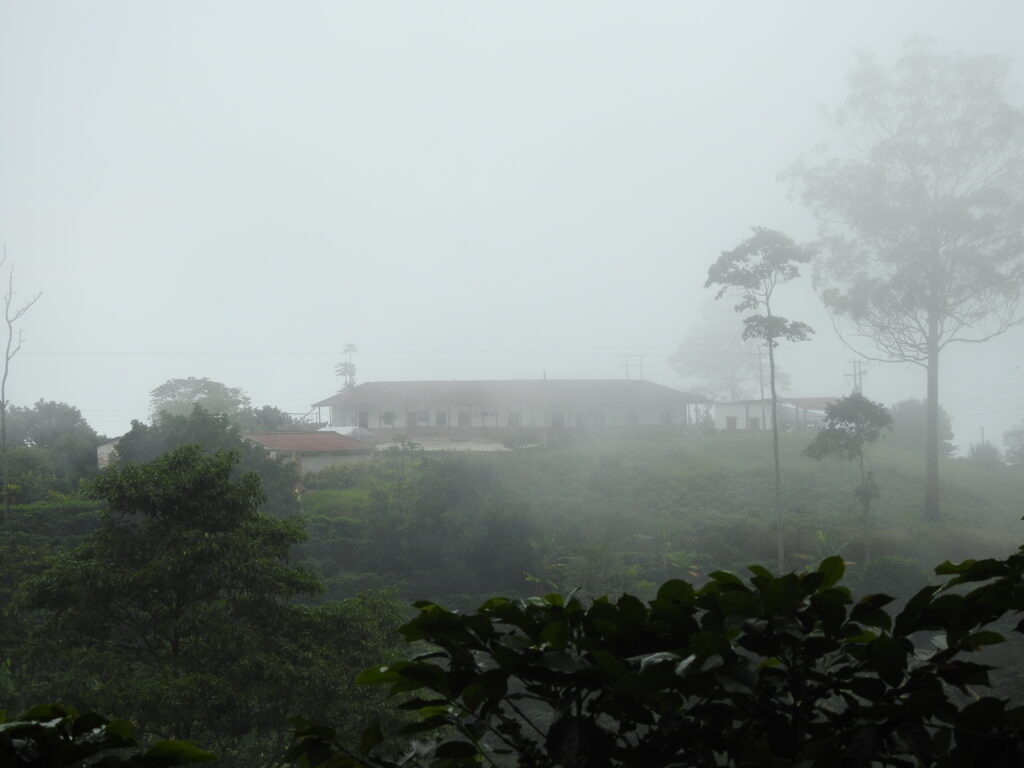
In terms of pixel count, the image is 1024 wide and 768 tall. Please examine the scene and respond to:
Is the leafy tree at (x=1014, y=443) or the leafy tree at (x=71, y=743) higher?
the leafy tree at (x=71, y=743)

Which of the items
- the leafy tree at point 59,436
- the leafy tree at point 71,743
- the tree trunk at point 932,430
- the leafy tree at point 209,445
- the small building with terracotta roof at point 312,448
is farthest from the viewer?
the tree trunk at point 932,430

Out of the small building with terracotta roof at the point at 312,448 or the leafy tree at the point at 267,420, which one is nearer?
the small building with terracotta roof at the point at 312,448

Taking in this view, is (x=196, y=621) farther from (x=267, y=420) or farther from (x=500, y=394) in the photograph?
(x=500, y=394)

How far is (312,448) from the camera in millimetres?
8969

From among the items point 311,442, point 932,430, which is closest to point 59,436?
point 311,442

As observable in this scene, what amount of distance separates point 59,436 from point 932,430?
10.7 meters

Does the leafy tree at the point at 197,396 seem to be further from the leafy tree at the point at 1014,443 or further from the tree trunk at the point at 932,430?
the leafy tree at the point at 1014,443

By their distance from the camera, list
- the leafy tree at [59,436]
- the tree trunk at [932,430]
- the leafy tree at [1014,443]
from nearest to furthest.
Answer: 1. the leafy tree at [59,436]
2. the tree trunk at [932,430]
3. the leafy tree at [1014,443]

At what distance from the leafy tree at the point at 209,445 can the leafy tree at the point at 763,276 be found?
547 centimetres

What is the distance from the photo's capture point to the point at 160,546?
433cm

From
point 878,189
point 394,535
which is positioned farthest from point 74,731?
point 878,189

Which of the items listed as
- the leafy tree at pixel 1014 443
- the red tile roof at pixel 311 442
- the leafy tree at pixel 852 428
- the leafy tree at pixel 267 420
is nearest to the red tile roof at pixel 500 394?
the leafy tree at pixel 267 420

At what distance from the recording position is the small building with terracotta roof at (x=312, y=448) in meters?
8.44

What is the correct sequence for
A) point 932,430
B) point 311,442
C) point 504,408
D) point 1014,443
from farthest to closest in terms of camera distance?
point 1014,443
point 504,408
point 932,430
point 311,442
